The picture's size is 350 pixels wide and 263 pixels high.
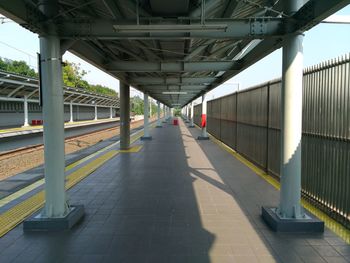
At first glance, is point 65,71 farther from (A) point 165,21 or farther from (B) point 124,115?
(A) point 165,21

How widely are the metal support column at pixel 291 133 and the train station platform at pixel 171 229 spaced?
13.7 inches

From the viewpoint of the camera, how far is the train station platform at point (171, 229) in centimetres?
409

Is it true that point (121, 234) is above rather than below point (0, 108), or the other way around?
below

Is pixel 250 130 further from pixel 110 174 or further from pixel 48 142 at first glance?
pixel 48 142

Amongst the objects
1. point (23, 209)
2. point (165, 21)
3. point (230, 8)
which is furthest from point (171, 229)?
point (230, 8)

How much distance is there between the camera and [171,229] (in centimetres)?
496

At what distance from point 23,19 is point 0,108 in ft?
104

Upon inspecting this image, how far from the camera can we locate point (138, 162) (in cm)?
1138

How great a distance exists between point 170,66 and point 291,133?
19.4 ft

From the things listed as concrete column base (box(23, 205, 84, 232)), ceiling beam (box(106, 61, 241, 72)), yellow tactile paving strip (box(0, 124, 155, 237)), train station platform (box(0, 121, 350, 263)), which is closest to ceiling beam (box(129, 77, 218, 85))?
ceiling beam (box(106, 61, 241, 72))

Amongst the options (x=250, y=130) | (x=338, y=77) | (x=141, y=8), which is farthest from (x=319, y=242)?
(x=250, y=130)

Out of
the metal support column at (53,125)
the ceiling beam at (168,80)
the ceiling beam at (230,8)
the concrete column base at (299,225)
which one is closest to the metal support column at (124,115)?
the ceiling beam at (168,80)

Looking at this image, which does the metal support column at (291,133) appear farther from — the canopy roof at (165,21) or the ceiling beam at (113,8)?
the ceiling beam at (113,8)

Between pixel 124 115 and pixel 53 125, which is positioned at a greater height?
pixel 124 115
